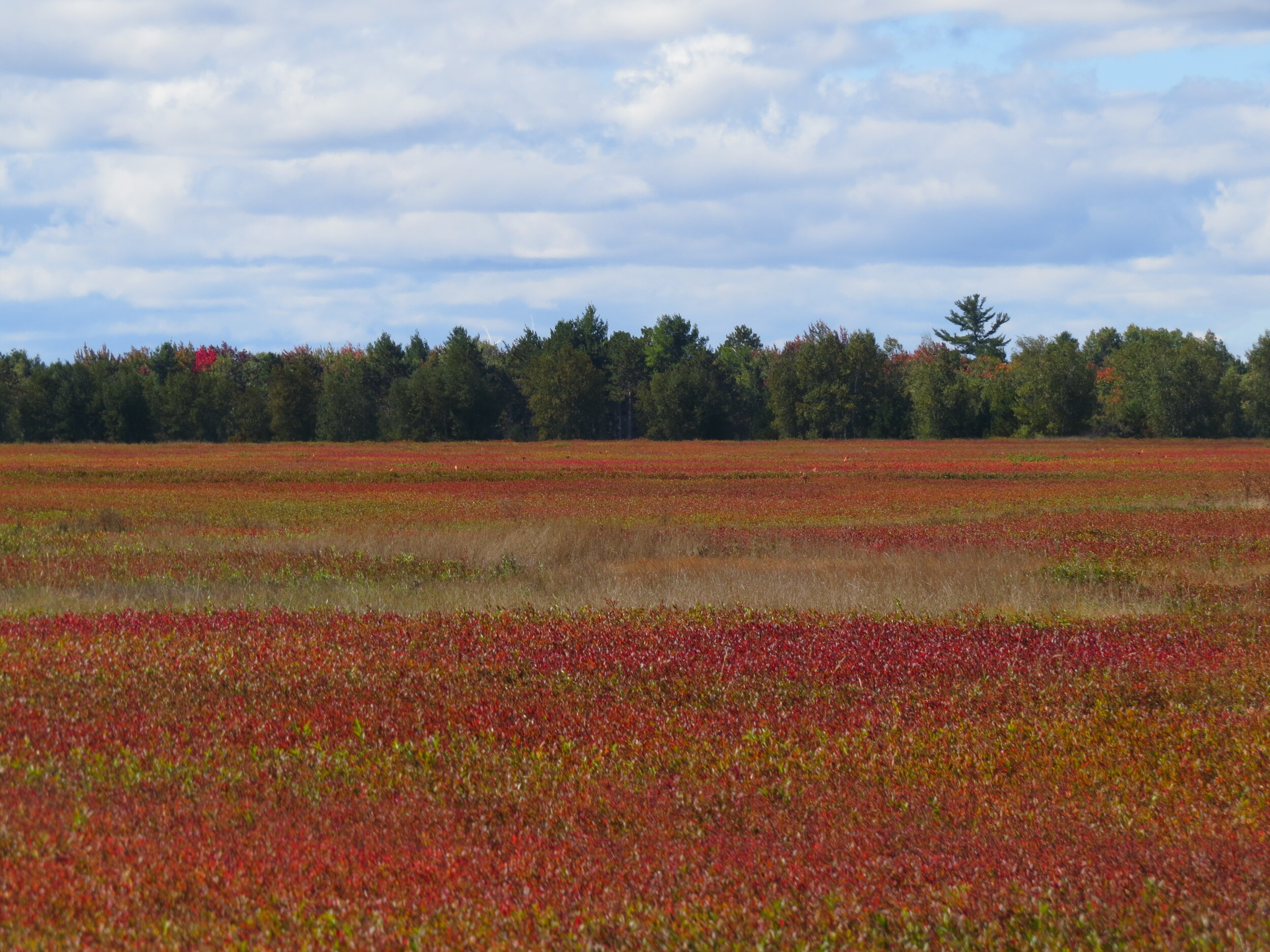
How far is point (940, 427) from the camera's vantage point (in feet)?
398

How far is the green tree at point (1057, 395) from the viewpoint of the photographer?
396ft

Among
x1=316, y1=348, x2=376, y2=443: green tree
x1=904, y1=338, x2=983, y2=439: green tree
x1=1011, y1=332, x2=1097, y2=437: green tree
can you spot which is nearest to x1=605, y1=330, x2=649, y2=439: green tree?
x1=316, y1=348, x2=376, y2=443: green tree

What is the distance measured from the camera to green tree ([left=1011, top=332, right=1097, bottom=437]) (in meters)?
121

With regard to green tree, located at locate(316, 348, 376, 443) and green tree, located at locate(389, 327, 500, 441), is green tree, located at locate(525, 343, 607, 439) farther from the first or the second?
green tree, located at locate(316, 348, 376, 443)

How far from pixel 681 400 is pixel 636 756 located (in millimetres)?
116203

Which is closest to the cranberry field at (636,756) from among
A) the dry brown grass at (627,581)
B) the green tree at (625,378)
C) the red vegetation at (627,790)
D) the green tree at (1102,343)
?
the red vegetation at (627,790)

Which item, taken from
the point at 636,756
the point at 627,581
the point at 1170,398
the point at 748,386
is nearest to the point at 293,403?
the point at 748,386

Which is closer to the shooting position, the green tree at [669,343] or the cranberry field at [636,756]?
the cranberry field at [636,756]

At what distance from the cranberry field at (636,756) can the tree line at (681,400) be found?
101 m

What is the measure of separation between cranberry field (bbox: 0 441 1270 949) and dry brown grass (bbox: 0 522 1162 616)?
19 centimetres

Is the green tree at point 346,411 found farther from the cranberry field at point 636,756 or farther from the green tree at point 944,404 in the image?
the cranberry field at point 636,756

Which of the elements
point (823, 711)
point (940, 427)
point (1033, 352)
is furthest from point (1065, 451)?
point (823, 711)

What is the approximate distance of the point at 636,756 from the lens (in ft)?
31.6

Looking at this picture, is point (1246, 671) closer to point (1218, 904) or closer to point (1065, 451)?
point (1218, 904)
